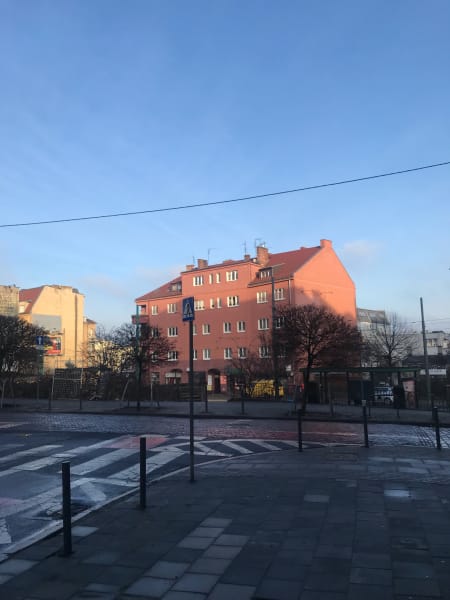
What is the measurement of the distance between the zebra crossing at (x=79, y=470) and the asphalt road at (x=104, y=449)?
1 cm

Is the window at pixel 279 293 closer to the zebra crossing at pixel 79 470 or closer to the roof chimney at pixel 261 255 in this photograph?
the roof chimney at pixel 261 255

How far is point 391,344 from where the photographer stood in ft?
207

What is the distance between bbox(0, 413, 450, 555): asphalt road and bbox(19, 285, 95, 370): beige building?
58532mm

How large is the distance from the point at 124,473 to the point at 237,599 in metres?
6.15

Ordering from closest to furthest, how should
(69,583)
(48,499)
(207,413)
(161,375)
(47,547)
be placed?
(69,583) < (47,547) < (48,499) < (207,413) < (161,375)

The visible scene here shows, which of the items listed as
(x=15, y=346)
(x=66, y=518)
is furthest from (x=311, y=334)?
(x=66, y=518)

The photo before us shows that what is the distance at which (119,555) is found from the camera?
5203mm

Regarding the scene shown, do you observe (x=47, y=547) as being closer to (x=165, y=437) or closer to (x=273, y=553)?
(x=273, y=553)

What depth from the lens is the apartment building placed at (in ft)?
201

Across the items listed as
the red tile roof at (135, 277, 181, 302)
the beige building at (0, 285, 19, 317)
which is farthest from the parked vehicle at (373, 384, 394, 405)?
the beige building at (0, 285, 19, 317)

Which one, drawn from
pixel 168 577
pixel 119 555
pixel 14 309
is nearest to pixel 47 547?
pixel 119 555

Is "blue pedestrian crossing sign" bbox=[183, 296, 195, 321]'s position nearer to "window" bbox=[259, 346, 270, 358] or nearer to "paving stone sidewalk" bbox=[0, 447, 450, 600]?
"paving stone sidewalk" bbox=[0, 447, 450, 600]

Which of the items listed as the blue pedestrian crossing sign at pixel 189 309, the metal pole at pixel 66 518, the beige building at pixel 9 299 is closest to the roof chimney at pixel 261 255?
the beige building at pixel 9 299

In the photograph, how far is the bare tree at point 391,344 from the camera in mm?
63031
